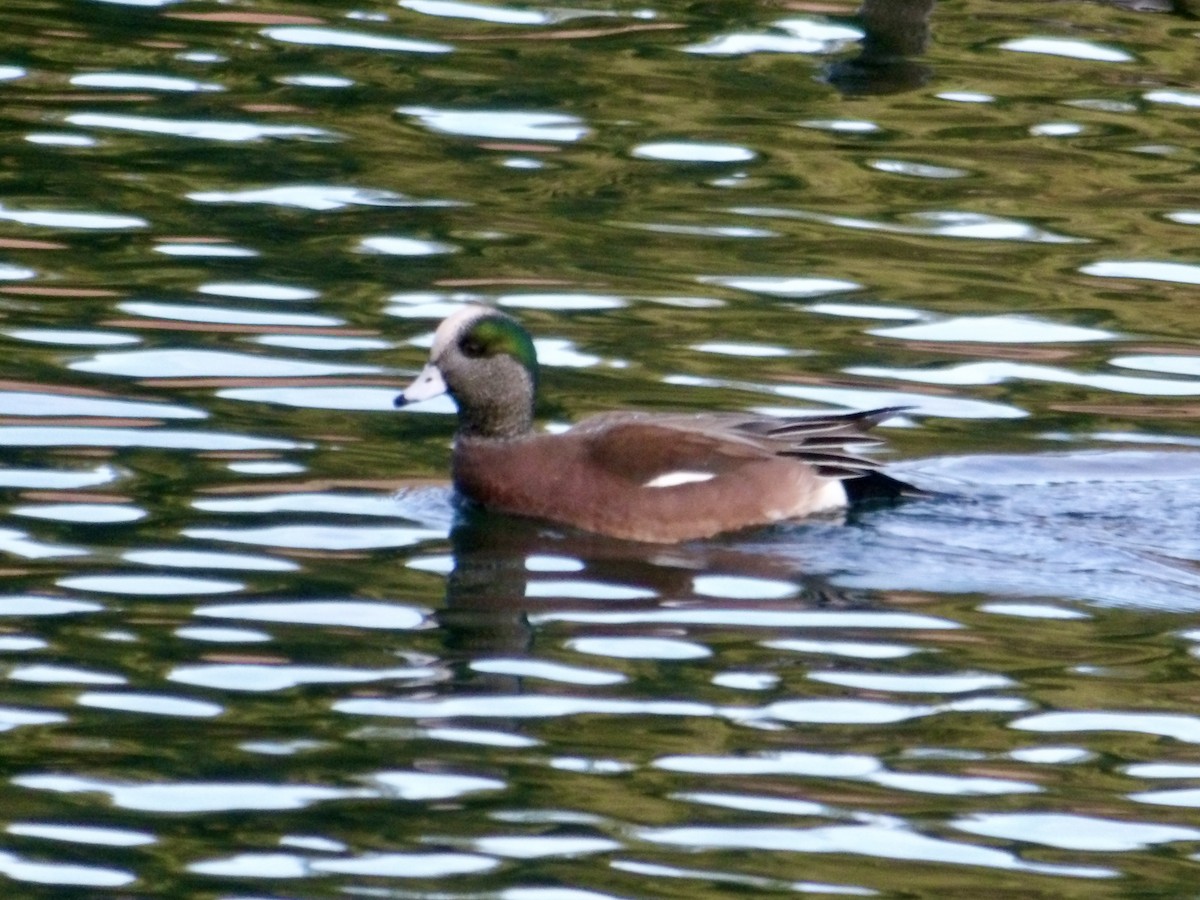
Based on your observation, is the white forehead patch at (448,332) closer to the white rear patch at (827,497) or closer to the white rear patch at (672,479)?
the white rear patch at (672,479)

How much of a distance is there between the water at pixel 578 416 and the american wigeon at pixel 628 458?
5.5 inches

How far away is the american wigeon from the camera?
8.52 m

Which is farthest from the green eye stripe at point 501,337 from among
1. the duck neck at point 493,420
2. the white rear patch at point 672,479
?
the white rear patch at point 672,479

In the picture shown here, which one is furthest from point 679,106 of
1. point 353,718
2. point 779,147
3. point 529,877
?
point 529,877

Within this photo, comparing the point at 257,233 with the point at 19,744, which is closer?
the point at 19,744

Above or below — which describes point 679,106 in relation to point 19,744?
above

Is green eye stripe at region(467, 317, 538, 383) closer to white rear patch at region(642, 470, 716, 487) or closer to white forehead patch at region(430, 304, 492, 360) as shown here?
white forehead patch at region(430, 304, 492, 360)

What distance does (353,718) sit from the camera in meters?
6.54

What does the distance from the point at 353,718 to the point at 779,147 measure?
7.06 metres

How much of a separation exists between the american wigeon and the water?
0.46 ft

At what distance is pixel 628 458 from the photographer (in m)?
8.56

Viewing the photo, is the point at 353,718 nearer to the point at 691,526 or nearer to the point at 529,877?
the point at 529,877

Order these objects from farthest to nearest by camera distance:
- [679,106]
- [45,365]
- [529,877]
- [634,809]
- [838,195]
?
1. [679,106]
2. [838,195]
3. [45,365]
4. [634,809]
5. [529,877]

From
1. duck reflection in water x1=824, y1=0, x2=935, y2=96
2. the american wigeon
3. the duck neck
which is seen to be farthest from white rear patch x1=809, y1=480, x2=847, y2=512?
duck reflection in water x1=824, y1=0, x2=935, y2=96
